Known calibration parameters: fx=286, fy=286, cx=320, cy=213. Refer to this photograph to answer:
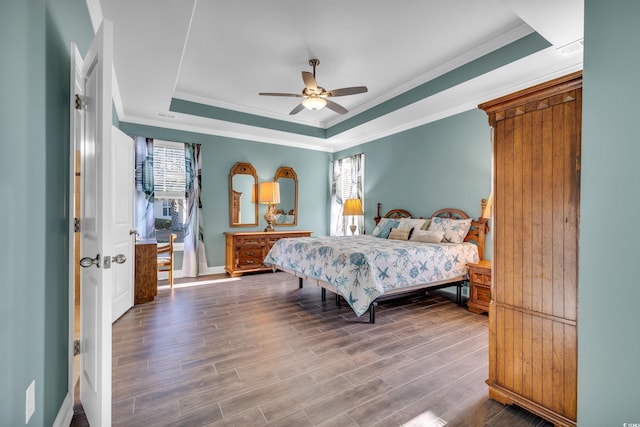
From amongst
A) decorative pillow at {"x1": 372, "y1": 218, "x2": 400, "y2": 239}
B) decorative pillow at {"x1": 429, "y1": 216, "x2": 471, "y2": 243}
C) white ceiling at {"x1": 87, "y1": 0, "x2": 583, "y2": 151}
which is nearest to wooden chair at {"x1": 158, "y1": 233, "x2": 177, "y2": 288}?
white ceiling at {"x1": 87, "y1": 0, "x2": 583, "y2": 151}

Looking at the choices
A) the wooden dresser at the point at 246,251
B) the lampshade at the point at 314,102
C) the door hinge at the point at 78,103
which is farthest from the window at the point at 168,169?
the door hinge at the point at 78,103

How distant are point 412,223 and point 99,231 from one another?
423cm

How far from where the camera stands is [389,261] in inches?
127

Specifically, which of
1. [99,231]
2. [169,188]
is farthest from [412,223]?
[169,188]

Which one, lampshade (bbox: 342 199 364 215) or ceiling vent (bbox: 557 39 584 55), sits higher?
ceiling vent (bbox: 557 39 584 55)

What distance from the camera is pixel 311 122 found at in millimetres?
6203

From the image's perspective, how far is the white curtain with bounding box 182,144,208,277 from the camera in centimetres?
530

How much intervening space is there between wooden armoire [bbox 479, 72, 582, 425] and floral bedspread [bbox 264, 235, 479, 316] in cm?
125

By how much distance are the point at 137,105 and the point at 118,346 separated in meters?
3.52
